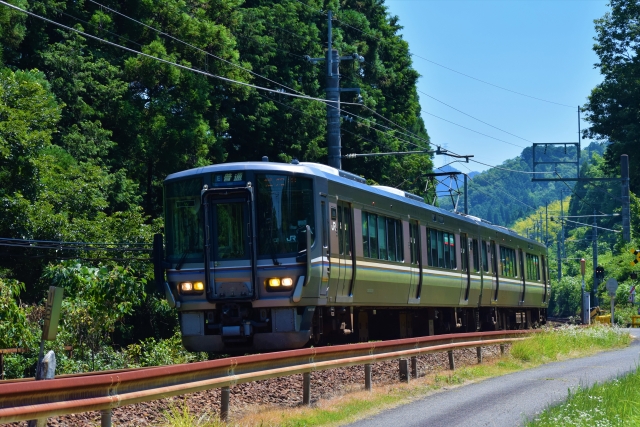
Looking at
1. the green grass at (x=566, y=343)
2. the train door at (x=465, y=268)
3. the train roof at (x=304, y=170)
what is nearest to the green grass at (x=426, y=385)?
the green grass at (x=566, y=343)

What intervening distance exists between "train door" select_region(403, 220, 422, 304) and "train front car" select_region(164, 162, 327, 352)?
560 centimetres

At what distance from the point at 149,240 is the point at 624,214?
18.9 meters

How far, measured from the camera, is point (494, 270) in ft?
98.4

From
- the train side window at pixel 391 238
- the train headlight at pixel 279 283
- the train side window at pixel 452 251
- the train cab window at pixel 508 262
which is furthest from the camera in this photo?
the train cab window at pixel 508 262

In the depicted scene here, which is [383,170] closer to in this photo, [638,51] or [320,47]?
[320,47]

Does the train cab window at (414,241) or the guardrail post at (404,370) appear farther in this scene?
the train cab window at (414,241)

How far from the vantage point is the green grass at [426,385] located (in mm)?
10977

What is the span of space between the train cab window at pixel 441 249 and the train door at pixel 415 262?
2.76 ft

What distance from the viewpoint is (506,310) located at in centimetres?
3422

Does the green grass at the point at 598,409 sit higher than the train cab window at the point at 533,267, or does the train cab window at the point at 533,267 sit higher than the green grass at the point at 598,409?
the train cab window at the point at 533,267

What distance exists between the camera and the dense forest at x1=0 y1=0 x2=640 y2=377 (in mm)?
24703

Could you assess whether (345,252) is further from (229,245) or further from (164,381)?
(164,381)

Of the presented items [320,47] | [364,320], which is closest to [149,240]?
[364,320]

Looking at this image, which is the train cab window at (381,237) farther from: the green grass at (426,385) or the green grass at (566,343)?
the green grass at (566,343)
